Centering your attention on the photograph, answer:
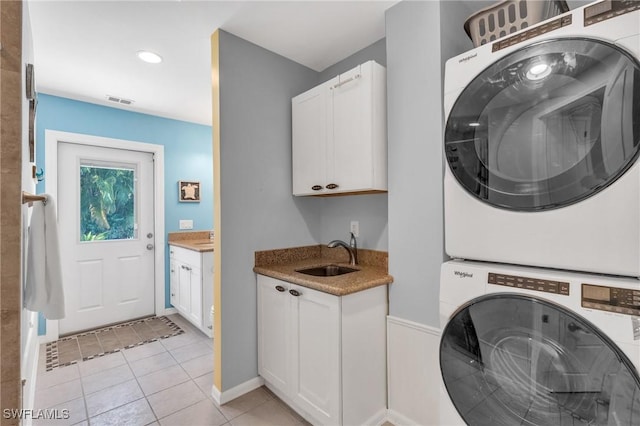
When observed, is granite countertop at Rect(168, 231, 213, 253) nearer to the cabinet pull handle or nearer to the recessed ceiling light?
the recessed ceiling light

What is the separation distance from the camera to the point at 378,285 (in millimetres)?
1677

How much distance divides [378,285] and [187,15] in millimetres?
2027

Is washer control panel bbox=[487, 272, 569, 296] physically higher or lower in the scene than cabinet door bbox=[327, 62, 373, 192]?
lower

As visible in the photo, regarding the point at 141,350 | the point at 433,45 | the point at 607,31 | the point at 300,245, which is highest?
the point at 433,45

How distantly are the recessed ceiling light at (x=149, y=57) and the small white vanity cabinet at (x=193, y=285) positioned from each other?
1725 millimetres

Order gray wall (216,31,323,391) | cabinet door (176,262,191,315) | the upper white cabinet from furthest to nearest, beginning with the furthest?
cabinet door (176,262,191,315) < gray wall (216,31,323,391) < the upper white cabinet

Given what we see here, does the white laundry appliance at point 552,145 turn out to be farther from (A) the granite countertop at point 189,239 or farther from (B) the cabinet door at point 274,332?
(A) the granite countertop at point 189,239

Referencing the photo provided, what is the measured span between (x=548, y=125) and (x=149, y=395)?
2718 millimetres

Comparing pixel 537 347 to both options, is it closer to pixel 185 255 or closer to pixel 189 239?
pixel 185 255

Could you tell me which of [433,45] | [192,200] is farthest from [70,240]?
[433,45]

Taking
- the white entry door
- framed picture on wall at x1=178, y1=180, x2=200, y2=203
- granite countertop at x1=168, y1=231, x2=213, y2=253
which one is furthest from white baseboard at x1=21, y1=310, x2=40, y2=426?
framed picture on wall at x1=178, y1=180, x2=200, y2=203

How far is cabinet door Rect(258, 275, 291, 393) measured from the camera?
6.07 feet

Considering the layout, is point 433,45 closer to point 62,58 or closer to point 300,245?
point 300,245

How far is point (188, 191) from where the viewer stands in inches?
150
